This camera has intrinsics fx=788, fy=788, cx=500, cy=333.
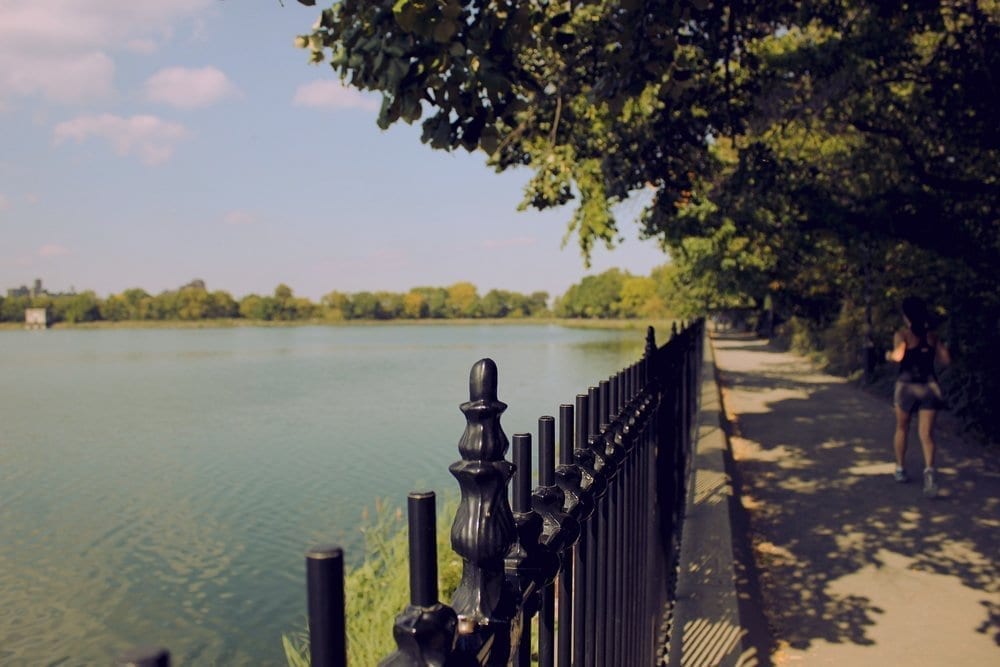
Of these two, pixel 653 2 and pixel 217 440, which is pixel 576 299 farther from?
pixel 653 2

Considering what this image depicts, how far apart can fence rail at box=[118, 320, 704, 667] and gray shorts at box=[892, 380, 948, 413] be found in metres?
6.20

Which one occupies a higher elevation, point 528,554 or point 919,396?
point 528,554

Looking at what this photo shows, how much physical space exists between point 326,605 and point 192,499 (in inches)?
613

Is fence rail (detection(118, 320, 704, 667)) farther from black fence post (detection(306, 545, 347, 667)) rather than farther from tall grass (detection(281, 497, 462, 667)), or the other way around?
tall grass (detection(281, 497, 462, 667))

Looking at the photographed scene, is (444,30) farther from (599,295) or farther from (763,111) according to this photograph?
(599,295)

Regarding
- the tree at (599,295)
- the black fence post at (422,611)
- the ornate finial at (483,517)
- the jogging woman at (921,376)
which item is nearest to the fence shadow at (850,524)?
the jogging woman at (921,376)

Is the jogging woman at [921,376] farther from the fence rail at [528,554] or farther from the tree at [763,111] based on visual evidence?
the fence rail at [528,554]

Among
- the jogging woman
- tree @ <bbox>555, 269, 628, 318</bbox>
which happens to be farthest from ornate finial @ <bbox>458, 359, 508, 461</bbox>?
tree @ <bbox>555, 269, 628, 318</bbox>

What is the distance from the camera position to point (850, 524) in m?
7.21

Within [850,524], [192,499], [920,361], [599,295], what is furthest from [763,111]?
[599,295]

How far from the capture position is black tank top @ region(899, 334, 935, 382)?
325 inches

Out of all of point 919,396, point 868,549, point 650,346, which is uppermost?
point 650,346

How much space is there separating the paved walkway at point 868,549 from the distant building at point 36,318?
167 meters

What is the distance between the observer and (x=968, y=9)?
1022 cm
